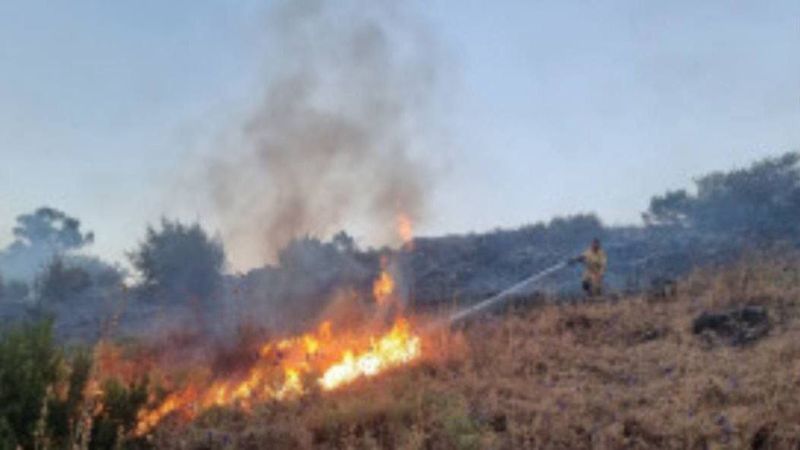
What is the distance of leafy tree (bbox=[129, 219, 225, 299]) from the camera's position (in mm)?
24609

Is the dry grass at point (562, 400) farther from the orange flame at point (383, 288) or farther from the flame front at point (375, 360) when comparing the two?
the orange flame at point (383, 288)

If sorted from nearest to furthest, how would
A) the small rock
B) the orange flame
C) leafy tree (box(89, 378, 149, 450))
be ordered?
leafy tree (box(89, 378, 149, 450)) → the small rock → the orange flame

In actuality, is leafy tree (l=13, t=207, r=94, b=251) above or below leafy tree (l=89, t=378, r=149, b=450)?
above

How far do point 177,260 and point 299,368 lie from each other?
540 inches

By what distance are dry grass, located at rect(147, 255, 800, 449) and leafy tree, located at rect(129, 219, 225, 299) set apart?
41.7 ft

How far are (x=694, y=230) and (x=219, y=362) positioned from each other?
1927 cm

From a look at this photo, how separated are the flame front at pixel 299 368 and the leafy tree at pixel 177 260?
1051cm

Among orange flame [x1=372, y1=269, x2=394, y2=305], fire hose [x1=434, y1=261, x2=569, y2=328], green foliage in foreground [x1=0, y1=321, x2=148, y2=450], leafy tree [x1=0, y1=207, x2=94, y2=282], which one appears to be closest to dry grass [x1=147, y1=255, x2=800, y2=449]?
green foliage in foreground [x1=0, y1=321, x2=148, y2=450]

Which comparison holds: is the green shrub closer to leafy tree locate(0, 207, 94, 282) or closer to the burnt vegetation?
the burnt vegetation

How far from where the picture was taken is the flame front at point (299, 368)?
395 inches

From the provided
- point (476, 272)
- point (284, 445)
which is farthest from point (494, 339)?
point (476, 272)

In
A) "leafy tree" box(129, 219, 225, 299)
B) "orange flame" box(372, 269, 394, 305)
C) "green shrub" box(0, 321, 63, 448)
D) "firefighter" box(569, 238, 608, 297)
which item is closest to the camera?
"green shrub" box(0, 321, 63, 448)

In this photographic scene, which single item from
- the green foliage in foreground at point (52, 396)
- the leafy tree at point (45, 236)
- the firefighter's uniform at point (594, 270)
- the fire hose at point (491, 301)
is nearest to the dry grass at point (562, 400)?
the green foliage in foreground at point (52, 396)

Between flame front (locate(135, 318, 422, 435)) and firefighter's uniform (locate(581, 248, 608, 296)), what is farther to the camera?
firefighter's uniform (locate(581, 248, 608, 296))
